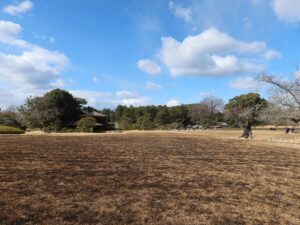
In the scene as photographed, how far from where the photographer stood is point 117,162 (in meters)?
9.64

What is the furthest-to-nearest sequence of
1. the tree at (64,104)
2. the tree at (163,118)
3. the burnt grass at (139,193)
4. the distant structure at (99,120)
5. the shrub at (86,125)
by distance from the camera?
the tree at (163,118) → the tree at (64,104) → the distant structure at (99,120) → the shrub at (86,125) → the burnt grass at (139,193)

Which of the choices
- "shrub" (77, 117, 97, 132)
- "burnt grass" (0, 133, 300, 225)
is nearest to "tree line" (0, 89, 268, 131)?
"shrub" (77, 117, 97, 132)

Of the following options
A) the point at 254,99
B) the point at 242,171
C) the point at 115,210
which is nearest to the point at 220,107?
the point at 254,99

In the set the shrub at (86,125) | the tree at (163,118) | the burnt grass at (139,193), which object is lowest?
the burnt grass at (139,193)

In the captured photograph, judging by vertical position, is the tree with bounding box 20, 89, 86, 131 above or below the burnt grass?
above

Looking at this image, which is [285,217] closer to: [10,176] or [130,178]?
[130,178]

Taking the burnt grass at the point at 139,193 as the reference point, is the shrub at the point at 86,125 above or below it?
above

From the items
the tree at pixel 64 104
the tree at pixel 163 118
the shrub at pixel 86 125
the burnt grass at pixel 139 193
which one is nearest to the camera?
the burnt grass at pixel 139 193

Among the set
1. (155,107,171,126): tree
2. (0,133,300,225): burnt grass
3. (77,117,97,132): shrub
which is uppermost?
(155,107,171,126): tree

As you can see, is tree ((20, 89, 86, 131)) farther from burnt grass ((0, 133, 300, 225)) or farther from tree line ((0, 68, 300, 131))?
burnt grass ((0, 133, 300, 225))

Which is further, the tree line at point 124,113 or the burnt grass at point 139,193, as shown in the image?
the tree line at point 124,113

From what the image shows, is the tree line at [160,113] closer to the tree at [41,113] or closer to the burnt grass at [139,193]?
the tree at [41,113]

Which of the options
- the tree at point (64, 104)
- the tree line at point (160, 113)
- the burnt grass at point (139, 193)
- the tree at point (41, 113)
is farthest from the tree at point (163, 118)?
the burnt grass at point (139, 193)

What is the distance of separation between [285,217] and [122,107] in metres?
75.9
